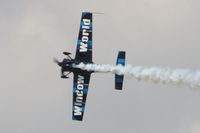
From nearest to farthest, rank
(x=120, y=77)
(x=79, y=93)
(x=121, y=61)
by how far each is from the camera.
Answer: (x=121, y=61) → (x=120, y=77) → (x=79, y=93)

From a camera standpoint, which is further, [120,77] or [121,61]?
[120,77]

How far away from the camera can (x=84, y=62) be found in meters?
46.4

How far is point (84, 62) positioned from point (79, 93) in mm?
4543

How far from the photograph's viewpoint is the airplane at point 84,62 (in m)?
46.1

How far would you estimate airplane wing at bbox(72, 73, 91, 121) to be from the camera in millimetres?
48719

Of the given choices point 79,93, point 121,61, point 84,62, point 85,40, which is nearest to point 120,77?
point 121,61

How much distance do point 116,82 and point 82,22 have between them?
20.8 ft

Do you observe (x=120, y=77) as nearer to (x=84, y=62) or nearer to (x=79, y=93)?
(x=84, y=62)

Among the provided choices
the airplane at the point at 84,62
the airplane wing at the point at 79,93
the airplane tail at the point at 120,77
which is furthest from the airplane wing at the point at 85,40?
the airplane tail at the point at 120,77

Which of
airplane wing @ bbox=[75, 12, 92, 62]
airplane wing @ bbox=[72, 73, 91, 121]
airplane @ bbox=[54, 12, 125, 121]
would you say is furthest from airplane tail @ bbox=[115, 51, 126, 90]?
airplane wing @ bbox=[72, 73, 91, 121]

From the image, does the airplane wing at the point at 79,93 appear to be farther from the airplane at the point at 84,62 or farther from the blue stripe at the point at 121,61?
the blue stripe at the point at 121,61

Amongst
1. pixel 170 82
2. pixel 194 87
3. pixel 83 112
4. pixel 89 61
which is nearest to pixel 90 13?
pixel 89 61

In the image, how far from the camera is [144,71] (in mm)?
38719

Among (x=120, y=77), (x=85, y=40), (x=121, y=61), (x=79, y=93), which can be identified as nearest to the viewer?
(x=121, y=61)
